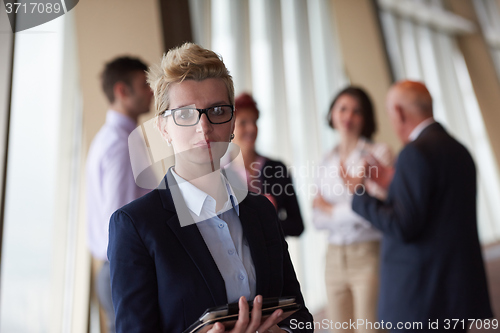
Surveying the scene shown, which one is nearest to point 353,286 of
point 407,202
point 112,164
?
point 407,202

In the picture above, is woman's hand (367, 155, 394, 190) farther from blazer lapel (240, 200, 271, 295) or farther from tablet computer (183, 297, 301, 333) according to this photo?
tablet computer (183, 297, 301, 333)

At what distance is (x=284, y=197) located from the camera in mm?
1745

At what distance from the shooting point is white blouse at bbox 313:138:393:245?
2150 millimetres

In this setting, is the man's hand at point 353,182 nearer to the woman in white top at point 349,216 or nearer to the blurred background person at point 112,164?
the woman in white top at point 349,216

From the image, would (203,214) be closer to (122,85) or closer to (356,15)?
(122,85)

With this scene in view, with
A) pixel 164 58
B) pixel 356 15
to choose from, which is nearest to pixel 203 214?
pixel 164 58

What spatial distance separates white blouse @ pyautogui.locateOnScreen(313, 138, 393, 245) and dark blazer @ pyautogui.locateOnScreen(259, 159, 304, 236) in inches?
Answer: 13.9

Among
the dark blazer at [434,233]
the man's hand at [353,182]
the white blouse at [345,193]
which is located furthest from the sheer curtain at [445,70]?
the dark blazer at [434,233]

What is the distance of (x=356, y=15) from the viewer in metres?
4.18

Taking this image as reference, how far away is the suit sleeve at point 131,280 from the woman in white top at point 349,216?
1.35 metres

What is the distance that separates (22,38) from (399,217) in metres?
1.90

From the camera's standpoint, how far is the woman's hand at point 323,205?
225cm

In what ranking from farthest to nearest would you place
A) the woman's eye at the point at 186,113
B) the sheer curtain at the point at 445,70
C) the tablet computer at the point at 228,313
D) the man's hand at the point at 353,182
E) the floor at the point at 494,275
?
the sheer curtain at the point at 445,70
the floor at the point at 494,275
the man's hand at the point at 353,182
the woman's eye at the point at 186,113
the tablet computer at the point at 228,313

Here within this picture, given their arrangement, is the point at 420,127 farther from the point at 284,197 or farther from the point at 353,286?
the point at 353,286
